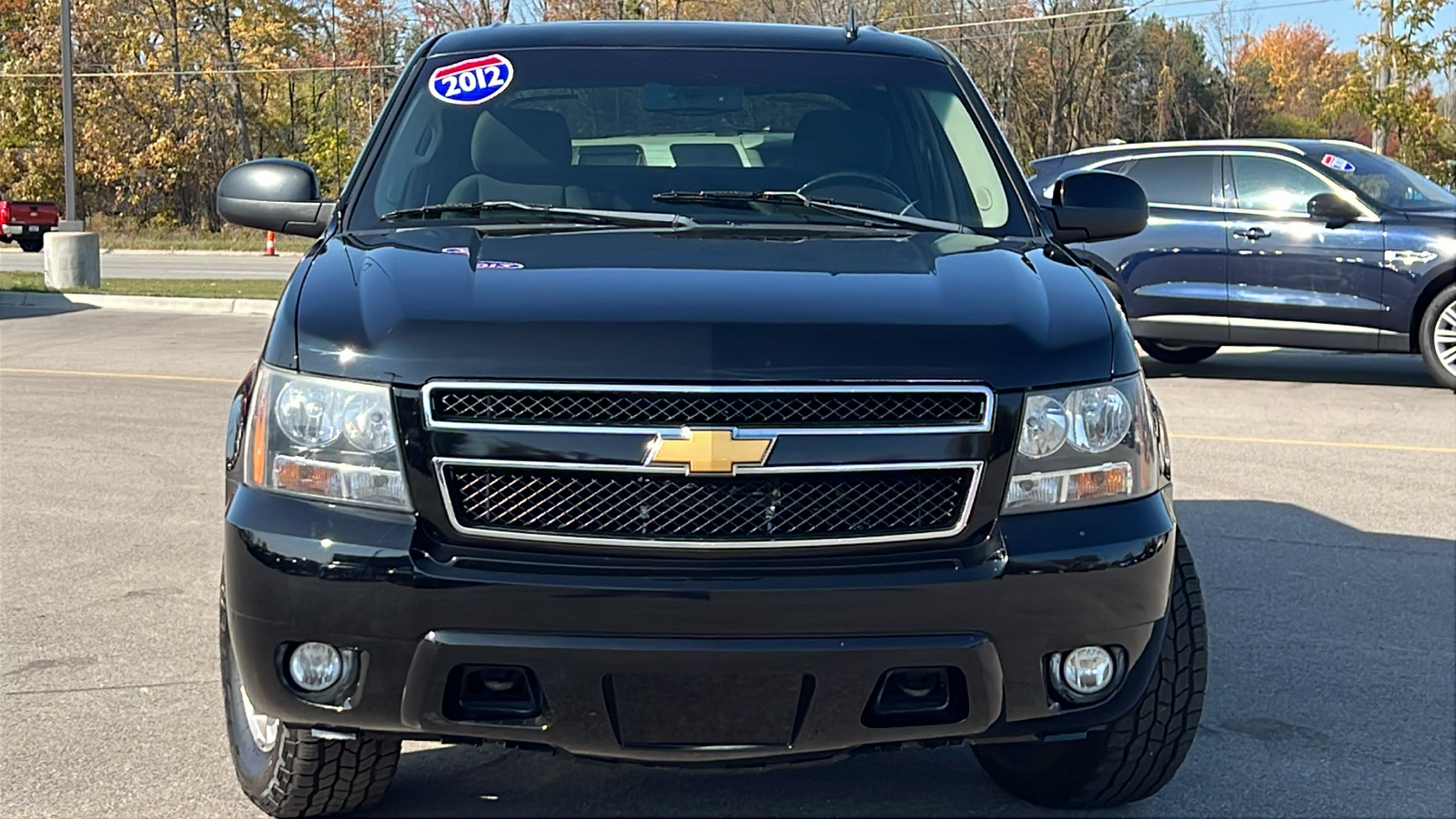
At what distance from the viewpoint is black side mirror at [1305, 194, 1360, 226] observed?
11.5 metres

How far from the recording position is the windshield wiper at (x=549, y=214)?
3826 mm

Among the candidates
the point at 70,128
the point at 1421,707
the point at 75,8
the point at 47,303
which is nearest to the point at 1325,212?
the point at 1421,707

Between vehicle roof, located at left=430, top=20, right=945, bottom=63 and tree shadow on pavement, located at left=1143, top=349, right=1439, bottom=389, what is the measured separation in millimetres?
8310

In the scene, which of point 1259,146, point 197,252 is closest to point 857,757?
point 1259,146

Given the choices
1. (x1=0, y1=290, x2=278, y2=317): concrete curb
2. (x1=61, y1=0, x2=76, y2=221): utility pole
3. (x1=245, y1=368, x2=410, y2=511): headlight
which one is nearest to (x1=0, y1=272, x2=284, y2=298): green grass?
(x1=0, y1=290, x2=278, y2=317): concrete curb

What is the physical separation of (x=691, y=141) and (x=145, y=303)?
15.2m

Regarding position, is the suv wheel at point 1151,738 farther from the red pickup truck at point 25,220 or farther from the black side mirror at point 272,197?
the red pickup truck at point 25,220

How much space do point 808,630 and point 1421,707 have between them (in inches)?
96.1

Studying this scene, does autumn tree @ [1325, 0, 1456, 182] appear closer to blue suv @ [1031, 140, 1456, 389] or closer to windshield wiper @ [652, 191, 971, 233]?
blue suv @ [1031, 140, 1456, 389]

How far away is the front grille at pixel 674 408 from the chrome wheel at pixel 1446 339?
9533 millimetres

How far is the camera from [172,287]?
2083 centimetres

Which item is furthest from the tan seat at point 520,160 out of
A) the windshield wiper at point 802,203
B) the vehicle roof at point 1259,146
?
the vehicle roof at point 1259,146

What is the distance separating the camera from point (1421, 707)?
4441 mm

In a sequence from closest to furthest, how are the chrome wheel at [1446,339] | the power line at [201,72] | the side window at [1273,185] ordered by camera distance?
the chrome wheel at [1446,339], the side window at [1273,185], the power line at [201,72]
